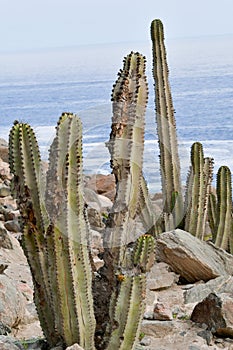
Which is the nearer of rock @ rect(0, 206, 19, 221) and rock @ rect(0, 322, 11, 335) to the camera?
rock @ rect(0, 322, 11, 335)

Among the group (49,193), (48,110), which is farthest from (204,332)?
(48,110)

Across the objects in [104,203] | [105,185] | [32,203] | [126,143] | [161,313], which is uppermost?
[126,143]

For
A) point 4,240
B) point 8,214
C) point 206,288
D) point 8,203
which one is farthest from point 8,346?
point 8,203

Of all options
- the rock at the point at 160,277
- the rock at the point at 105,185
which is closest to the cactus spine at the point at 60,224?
the rock at the point at 160,277

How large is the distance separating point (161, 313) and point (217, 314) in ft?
1.25

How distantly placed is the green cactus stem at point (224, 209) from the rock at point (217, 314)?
1.73m

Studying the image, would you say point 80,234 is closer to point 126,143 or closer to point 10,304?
point 126,143

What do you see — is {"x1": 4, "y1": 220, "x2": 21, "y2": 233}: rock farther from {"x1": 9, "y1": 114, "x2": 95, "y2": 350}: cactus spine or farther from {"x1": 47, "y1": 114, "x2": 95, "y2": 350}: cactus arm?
{"x1": 47, "y1": 114, "x2": 95, "y2": 350}: cactus arm

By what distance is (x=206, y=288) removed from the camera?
5.40m

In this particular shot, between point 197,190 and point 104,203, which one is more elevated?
point 197,190

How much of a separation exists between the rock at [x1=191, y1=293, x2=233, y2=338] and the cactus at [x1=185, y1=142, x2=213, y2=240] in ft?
5.49

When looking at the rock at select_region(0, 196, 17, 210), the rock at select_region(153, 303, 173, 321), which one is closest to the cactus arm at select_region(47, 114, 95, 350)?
the rock at select_region(153, 303, 173, 321)

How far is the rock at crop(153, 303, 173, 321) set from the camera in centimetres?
478

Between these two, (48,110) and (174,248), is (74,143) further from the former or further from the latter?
(48,110)
